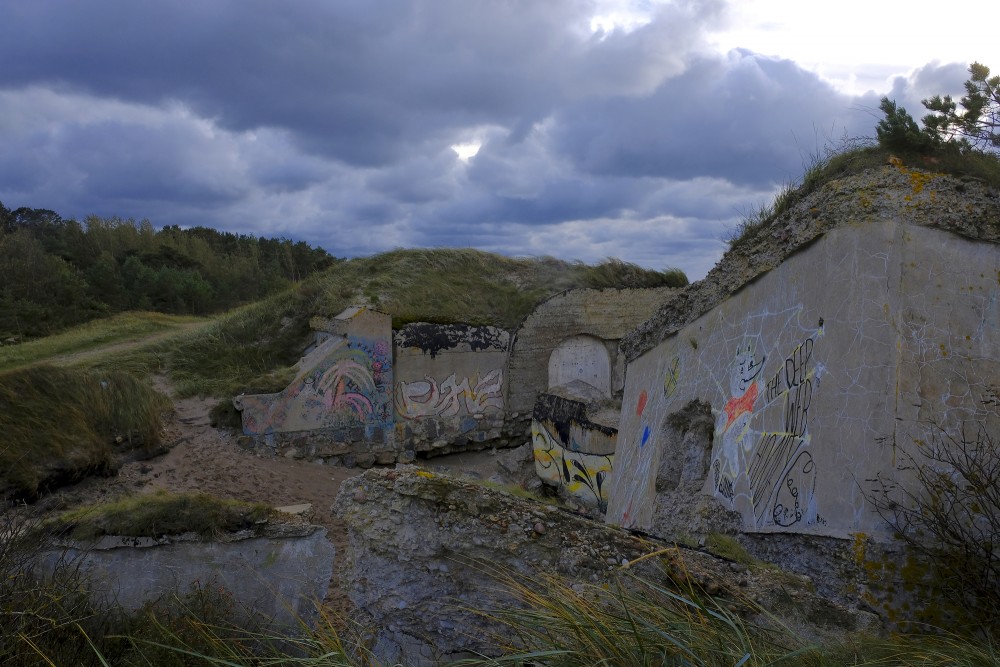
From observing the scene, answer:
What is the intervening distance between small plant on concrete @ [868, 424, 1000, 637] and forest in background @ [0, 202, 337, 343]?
26.1 metres

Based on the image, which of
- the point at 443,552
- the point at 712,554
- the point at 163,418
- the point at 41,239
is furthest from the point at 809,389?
the point at 41,239

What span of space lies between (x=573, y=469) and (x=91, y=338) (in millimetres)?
13187

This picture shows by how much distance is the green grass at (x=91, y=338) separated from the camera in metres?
16.4

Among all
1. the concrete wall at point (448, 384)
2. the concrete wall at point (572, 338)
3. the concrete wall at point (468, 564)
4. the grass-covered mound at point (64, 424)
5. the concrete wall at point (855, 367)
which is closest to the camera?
the concrete wall at point (468, 564)

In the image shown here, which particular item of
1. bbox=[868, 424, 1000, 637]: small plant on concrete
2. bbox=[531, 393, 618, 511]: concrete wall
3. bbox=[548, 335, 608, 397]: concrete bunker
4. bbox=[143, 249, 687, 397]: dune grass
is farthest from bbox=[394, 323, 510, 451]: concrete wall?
bbox=[868, 424, 1000, 637]: small plant on concrete

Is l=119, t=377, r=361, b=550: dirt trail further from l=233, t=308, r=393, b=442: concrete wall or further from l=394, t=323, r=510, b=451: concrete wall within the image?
l=394, t=323, r=510, b=451: concrete wall

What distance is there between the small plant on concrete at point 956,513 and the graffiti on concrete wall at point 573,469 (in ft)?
24.2

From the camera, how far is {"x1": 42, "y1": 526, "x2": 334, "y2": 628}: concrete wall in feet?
17.4

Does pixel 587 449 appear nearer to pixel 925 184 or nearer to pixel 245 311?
pixel 925 184

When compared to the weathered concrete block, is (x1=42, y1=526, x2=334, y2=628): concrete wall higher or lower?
lower

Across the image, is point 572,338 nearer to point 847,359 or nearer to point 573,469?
point 573,469

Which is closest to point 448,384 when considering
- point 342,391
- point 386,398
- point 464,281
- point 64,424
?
point 386,398

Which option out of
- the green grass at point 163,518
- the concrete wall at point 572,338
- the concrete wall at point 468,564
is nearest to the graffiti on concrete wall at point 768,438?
the concrete wall at point 468,564

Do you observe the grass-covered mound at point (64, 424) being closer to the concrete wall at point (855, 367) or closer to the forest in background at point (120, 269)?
the concrete wall at point (855, 367)
